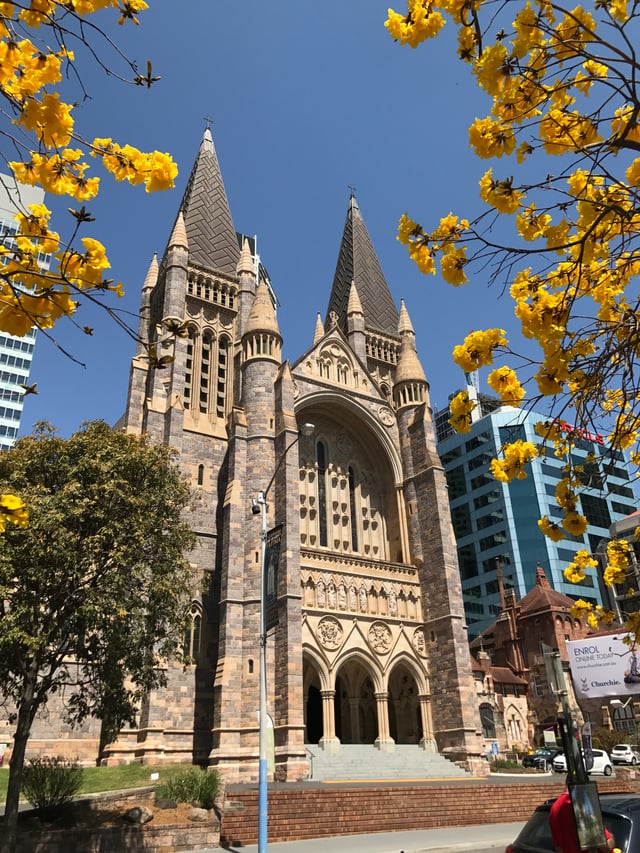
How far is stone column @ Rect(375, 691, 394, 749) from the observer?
27062mm

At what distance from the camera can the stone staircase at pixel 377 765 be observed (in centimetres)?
2402

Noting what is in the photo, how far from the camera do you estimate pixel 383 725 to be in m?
27.5

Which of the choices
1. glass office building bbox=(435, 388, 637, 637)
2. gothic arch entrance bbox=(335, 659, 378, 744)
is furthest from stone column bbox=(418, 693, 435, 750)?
glass office building bbox=(435, 388, 637, 637)

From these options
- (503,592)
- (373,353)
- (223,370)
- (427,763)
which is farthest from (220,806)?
(503,592)

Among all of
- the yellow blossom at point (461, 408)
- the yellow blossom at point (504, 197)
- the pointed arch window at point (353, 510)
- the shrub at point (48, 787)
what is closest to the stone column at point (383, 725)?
the pointed arch window at point (353, 510)

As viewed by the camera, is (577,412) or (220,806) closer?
(577,412)

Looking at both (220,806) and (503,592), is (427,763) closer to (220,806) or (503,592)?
(220,806)

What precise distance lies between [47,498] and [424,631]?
840 inches

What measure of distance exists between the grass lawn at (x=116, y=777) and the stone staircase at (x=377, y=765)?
5.25m

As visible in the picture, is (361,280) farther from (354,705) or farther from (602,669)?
(602,669)

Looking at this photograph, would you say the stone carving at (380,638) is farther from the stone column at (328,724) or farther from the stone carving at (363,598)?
the stone column at (328,724)

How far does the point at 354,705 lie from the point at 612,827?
26.5 metres

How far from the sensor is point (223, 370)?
118ft

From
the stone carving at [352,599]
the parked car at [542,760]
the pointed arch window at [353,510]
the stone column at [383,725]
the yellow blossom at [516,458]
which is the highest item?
the pointed arch window at [353,510]
